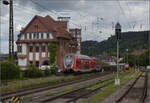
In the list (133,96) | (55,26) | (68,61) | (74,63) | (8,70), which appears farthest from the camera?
(55,26)

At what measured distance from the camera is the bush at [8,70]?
1144 inches

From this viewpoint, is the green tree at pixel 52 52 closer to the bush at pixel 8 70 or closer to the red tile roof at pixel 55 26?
the red tile roof at pixel 55 26

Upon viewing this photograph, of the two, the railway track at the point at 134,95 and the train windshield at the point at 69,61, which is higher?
the train windshield at the point at 69,61

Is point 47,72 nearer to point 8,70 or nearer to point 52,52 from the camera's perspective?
point 8,70

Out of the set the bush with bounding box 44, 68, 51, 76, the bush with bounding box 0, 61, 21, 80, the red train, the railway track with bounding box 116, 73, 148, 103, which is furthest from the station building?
the railway track with bounding box 116, 73, 148, 103

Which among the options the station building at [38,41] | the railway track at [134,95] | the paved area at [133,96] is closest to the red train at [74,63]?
the railway track at [134,95]

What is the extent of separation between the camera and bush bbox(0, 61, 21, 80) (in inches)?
1144

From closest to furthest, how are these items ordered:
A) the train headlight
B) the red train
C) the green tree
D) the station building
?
the red train → the train headlight → the green tree → the station building

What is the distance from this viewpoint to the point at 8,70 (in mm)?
29625

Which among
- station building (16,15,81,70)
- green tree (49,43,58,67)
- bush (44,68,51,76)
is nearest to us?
bush (44,68,51,76)

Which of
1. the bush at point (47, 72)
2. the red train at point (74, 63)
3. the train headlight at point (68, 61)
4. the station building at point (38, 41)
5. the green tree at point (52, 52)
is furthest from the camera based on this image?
the station building at point (38, 41)

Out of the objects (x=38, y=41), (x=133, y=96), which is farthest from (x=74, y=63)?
(x=38, y=41)

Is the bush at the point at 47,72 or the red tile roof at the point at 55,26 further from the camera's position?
the red tile roof at the point at 55,26

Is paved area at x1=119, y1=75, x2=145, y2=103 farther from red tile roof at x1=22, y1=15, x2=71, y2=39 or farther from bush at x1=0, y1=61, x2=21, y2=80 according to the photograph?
red tile roof at x1=22, y1=15, x2=71, y2=39
